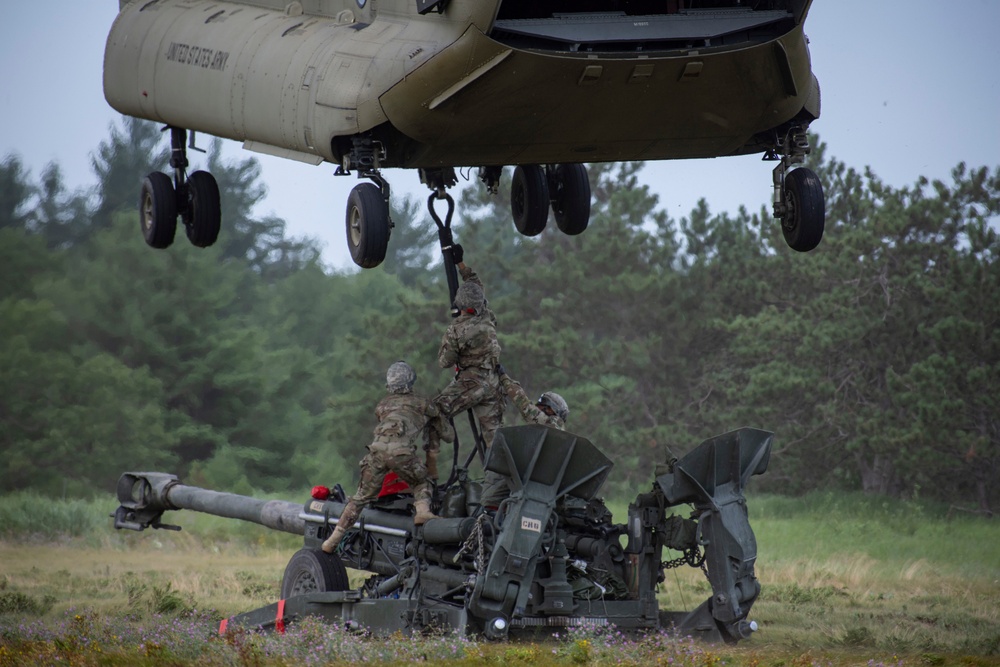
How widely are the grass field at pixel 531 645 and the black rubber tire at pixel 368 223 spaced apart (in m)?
2.76

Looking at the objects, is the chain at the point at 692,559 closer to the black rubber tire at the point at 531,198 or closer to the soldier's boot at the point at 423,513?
the soldier's boot at the point at 423,513

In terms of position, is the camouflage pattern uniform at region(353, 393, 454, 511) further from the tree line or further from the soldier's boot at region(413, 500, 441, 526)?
→ the tree line

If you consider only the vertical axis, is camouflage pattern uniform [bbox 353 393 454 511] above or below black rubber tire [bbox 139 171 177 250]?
below

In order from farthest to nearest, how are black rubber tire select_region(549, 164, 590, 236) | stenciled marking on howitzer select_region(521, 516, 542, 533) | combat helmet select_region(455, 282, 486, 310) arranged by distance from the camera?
black rubber tire select_region(549, 164, 590, 236), combat helmet select_region(455, 282, 486, 310), stenciled marking on howitzer select_region(521, 516, 542, 533)

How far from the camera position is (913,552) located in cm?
2161

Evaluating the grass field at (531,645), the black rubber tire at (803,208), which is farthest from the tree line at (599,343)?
the black rubber tire at (803,208)

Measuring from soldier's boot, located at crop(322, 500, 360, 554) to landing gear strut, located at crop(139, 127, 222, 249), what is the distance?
3429 millimetres

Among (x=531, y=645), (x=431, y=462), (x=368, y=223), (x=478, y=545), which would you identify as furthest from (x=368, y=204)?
(x=531, y=645)

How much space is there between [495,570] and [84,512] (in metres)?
15.8

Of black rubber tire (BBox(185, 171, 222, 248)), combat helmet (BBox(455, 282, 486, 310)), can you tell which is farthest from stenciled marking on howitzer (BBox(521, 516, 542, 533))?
black rubber tire (BBox(185, 171, 222, 248))

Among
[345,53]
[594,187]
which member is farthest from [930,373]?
[345,53]

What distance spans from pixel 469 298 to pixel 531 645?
3.20 metres

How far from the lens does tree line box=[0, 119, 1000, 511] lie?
25.0m

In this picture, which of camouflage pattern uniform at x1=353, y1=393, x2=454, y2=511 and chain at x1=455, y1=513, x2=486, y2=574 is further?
camouflage pattern uniform at x1=353, y1=393, x2=454, y2=511
